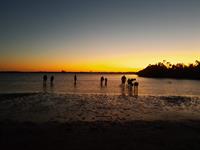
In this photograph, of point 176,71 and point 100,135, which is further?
point 176,71

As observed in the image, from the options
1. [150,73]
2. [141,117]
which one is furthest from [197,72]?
[141,117]

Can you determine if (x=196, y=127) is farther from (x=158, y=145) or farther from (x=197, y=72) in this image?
(x=197, y=72)

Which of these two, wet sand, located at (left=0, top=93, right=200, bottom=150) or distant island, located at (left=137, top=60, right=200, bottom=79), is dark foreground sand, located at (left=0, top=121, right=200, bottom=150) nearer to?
wet sand, located at (left=0, top=93, right=200, bottom=150)

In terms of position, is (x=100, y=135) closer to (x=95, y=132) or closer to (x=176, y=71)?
(x=95, y=132)

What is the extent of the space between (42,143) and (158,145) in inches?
168

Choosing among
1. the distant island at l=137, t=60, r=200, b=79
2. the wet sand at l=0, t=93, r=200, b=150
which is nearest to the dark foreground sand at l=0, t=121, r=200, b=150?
the wet sand at l=0, t=93, r=200, b=150

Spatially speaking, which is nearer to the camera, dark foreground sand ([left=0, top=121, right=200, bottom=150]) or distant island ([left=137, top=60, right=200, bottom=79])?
dark foreground sand ([left=0, top=121, right=200, bottom=150])

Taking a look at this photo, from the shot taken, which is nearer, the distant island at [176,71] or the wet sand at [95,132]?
the wet sand at [95,132]

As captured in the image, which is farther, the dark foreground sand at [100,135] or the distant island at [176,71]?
the distant island at [176,71]

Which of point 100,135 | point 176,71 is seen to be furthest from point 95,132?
point 176,71

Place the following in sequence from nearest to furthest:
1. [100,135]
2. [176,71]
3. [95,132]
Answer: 1. [100,135]
2. [95,132]
3. [176,71]

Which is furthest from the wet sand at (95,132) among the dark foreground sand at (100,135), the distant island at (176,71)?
the distant island at (176,71)

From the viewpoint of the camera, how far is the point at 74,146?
350 inches

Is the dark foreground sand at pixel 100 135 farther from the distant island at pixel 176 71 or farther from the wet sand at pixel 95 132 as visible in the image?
the distant island at pixel 176 71
